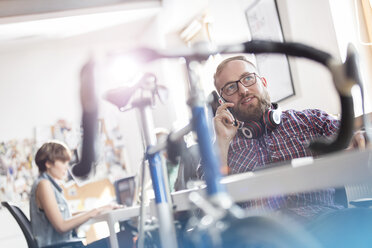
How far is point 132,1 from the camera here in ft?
13.9

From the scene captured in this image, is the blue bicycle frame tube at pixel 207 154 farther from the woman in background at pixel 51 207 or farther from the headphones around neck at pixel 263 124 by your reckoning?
the woman in background at pixel 51 207

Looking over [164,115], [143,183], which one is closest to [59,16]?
[164,115]

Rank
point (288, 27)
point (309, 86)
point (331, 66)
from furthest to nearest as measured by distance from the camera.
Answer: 1. point (288, 27)
2. point (309, 86)
3. point (331, 66)

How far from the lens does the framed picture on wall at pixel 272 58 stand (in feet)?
8.21

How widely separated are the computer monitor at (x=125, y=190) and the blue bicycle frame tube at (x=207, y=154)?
224cm

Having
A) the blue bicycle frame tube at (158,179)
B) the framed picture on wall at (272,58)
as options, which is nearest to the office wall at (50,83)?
the framed picture on wall at (272,58)

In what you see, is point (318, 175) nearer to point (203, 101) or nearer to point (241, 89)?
point (203, 101)

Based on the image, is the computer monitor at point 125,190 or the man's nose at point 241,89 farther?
the computer monitor at point 125,190

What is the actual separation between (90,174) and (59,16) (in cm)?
370

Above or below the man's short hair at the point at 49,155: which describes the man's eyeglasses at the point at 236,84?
above

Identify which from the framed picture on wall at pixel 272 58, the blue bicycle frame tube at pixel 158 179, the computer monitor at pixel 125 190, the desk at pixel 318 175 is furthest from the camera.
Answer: the computer monitor at pixel 125 190

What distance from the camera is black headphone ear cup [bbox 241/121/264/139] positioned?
127 centimetres

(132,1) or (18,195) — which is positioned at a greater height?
(132,1)

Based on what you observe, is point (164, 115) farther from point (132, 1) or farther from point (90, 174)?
point (90, 174)
